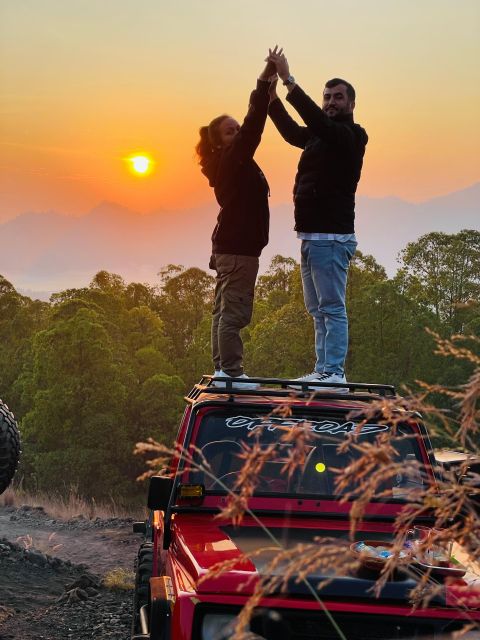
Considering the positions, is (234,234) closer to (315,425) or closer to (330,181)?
(330,181)

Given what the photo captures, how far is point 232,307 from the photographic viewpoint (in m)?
6.92

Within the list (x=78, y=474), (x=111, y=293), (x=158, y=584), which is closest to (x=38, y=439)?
(x=78, y=474)

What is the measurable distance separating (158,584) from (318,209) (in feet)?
10.8

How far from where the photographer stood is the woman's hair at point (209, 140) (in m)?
6.88

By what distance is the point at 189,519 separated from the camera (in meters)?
4.57

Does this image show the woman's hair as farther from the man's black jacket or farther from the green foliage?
the green foliage

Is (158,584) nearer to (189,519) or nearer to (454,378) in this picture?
(189,519)

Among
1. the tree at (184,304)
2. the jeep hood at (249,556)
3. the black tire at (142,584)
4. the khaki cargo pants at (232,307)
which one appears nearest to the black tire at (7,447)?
the khaki cargo pants at (232,307)

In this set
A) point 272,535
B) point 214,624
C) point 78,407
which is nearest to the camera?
point 272,535

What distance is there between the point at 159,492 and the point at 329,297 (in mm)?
2415

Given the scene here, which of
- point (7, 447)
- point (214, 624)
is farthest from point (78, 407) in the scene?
point (214, 624)

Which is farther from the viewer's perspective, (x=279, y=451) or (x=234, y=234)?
(x=234, y=234)

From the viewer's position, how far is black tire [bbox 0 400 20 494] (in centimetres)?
880

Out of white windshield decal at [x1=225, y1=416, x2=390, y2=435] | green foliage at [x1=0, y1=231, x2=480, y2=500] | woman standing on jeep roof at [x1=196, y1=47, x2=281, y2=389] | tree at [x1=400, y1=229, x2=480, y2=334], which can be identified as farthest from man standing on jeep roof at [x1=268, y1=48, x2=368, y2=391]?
tree at [x1=400, y1=229, x2=480, y2=334]
